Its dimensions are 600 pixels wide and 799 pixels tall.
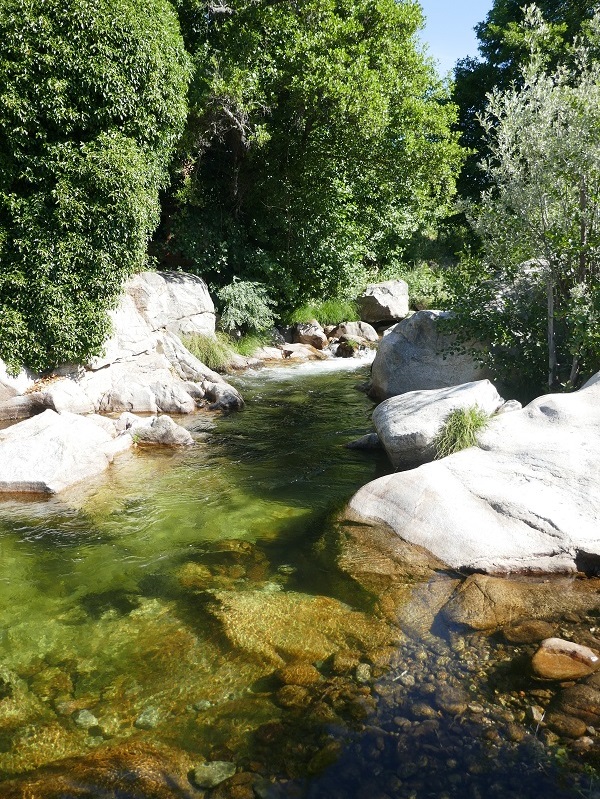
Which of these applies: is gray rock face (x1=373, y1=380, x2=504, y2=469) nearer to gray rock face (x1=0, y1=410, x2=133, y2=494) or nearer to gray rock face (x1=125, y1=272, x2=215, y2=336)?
gray rock face (x1=0, y1=410, x2=133, y2=494)

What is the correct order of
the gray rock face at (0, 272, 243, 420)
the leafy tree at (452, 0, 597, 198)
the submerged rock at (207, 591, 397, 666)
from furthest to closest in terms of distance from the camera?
the leafy tree at (452, 0, 597, 198)
the gray rock face at (0, 272, 243, 420)
the submerged rock at (207, 591, 397, 666)

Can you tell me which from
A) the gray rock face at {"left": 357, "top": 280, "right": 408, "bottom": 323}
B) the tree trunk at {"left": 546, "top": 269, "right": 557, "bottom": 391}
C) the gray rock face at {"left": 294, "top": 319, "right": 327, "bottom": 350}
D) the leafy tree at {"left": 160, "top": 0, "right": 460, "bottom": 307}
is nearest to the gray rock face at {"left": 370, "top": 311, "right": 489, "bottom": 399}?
the tree trunk at {"left": 546, "top": 269, "right": 557, "bottom": 391}

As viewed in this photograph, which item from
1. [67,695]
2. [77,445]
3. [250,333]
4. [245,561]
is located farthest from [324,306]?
[67,695]

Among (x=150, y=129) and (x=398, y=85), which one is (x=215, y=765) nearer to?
(x=150, y=129)

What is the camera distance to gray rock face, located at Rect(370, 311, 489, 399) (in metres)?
12.2

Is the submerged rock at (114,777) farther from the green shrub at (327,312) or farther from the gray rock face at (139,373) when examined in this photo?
the green shrub at (327,312)

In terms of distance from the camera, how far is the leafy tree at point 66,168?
1269cm

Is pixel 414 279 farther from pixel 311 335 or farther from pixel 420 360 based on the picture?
pixel 420 360

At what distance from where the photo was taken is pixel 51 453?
29.5 feet

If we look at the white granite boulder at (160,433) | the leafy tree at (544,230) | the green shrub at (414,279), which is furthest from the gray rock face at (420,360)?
the green shrub at (414,279)

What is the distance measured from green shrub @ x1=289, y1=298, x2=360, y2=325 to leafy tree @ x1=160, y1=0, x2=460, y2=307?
1.61 feet

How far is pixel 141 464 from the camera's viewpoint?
32.4 feet

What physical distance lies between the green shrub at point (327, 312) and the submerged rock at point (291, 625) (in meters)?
17.5

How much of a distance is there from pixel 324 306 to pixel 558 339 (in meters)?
13.9
